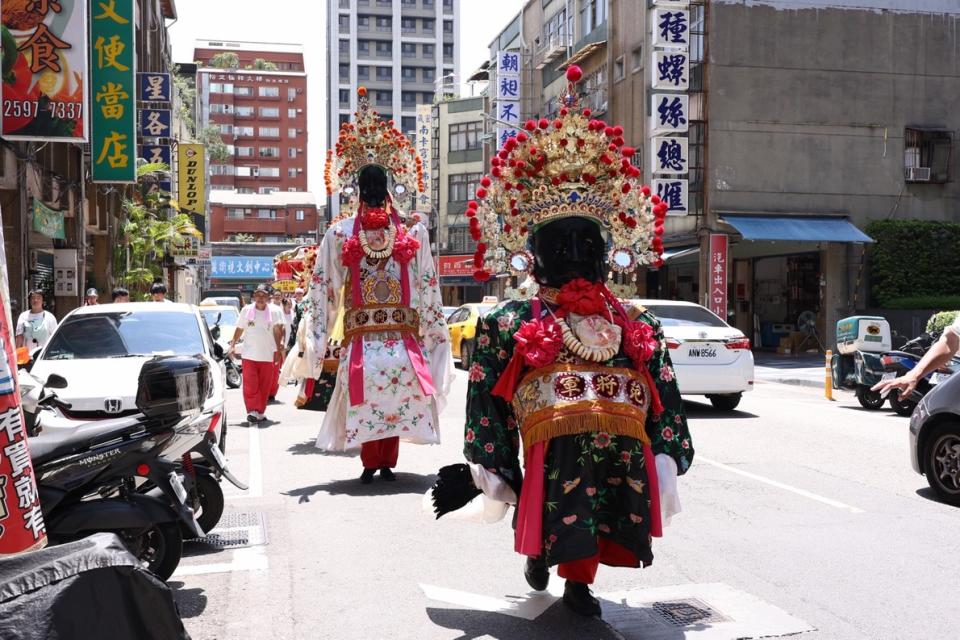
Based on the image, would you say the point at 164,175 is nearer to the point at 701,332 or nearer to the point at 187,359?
the point at 701,332

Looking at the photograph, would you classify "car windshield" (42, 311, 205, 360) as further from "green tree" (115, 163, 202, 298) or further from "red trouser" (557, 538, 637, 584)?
"green tree" (115, 163, 202, 298)

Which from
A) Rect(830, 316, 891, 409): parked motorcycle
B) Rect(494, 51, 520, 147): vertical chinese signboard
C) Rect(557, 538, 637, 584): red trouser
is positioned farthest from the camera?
Rect(494, 51, 520, 147): vertical chinese signboard

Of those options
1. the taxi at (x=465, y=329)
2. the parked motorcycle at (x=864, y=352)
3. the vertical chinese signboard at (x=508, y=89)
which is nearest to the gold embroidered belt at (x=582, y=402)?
the parked motorcycle at (x=864, y=352)

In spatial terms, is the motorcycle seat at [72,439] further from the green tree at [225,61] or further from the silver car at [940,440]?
the green tree at [225,61]

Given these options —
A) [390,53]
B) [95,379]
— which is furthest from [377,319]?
[390,53]

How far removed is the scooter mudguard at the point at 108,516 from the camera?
436 centimetres

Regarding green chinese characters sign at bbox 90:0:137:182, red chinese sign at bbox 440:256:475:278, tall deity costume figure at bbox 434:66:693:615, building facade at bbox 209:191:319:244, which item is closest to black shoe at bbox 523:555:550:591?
tall deity costume figure at bbox 434:66:693:615

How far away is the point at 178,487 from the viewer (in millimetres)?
4684

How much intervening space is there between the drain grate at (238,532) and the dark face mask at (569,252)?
267cm

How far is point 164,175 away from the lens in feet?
116

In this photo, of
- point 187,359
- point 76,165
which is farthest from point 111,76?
point 187,359

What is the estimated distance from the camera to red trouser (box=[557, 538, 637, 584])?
4094mm

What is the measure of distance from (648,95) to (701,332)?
Result: 1777cm

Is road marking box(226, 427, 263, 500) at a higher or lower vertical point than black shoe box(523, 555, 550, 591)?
lower
